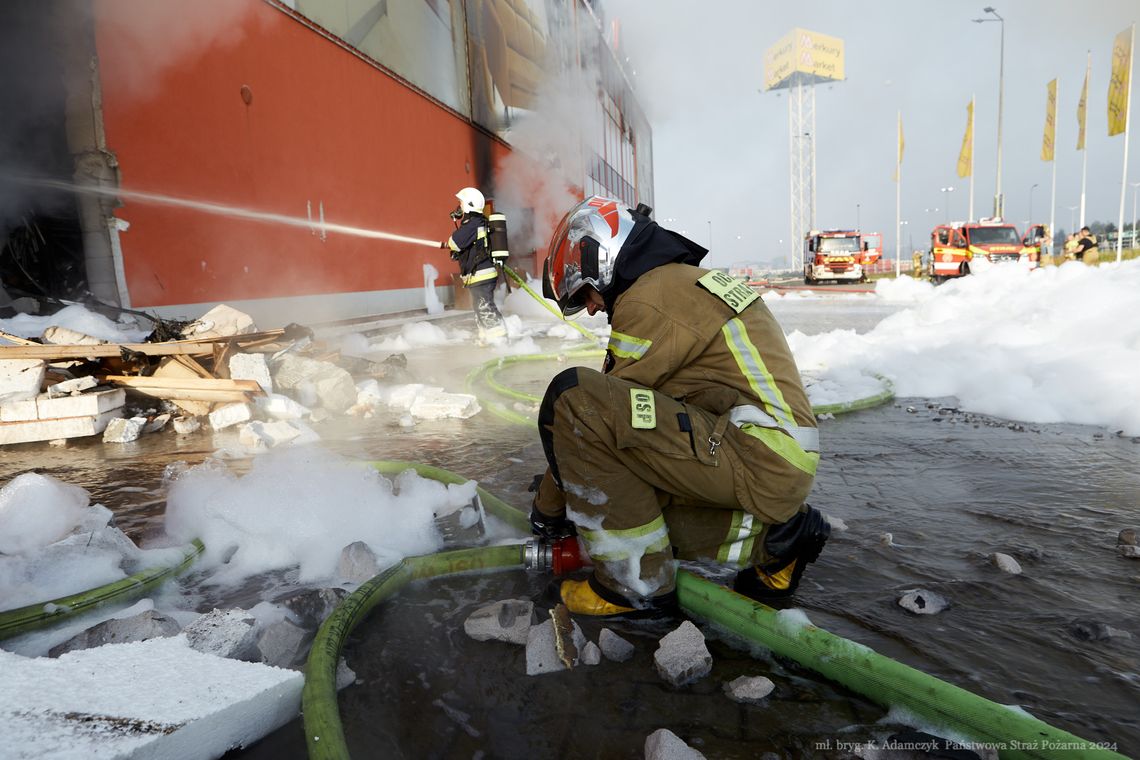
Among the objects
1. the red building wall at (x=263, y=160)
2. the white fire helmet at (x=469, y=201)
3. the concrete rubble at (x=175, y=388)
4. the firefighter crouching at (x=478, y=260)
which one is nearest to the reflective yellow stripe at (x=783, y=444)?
the concrete rubble at (x=175, y=388)

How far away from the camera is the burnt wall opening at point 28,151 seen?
6.07 meters

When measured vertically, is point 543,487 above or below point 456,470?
above

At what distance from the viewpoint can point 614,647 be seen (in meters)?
1.86

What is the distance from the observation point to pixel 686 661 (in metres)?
1.74

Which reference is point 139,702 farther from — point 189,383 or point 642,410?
point 189,383

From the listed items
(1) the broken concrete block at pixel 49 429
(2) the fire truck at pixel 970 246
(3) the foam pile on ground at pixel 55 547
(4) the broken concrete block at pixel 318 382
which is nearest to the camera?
(3) the foam pile on ground at pixel 55 547

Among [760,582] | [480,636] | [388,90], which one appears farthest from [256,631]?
[388,90]

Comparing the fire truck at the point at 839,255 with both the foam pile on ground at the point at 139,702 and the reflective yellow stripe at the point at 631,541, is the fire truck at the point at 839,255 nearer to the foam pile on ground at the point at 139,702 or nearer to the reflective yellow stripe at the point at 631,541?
the reflective yellow stripe at the point at 631,541

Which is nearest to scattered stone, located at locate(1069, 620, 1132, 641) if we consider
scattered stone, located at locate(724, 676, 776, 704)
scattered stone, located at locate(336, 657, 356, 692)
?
scattered stone, located at locate(724, 676, 776, 704)

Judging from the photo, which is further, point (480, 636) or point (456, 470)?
point (456, 470)

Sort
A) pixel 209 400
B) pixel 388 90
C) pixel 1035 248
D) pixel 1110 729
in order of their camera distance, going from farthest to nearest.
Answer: pixel 1035 248 → pixel 388 90 → pixel 209 400 → pixel 1110 729

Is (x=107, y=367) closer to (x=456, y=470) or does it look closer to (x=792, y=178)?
(x=456, y=470)

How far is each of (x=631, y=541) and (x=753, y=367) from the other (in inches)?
25.7

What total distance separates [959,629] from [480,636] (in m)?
1.42
